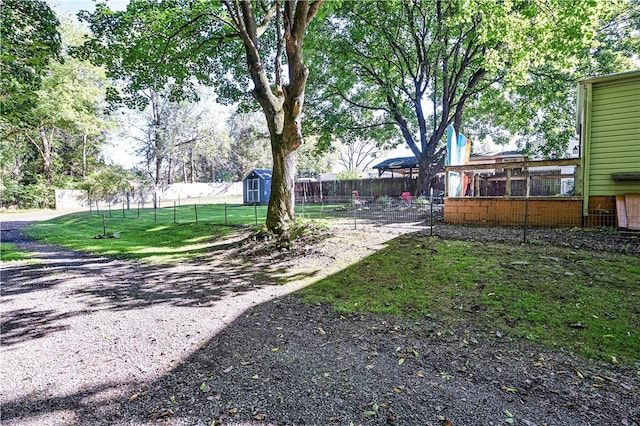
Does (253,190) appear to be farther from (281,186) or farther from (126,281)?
(126,281)

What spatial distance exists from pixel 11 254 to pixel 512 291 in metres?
11.1

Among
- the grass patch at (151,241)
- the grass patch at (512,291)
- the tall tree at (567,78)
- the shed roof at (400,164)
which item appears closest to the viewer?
the grass patch at (512,291)

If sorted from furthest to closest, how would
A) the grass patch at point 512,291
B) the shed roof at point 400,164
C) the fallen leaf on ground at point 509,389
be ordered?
the shed roof at point 400,164 < the grass patch at point 512,291 < the fallen leaf on ground at point 509,389

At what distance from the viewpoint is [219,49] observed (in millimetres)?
10484

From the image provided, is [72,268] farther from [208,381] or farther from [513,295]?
[513,295]

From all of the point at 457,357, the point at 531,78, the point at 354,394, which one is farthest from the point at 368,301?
the point at 531,78

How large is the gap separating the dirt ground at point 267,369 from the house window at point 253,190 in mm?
19460

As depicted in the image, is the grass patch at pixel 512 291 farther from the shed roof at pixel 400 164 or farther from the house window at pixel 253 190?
the house window at pixel 253 190

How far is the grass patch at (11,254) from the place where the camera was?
25.3ft

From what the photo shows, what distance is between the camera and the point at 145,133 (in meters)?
39.7

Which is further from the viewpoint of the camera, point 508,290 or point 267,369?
point 508,290

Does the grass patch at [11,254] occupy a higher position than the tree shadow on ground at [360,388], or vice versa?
the grass patch at [11,254]

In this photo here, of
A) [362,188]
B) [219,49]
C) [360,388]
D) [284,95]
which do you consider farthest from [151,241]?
[362,188]

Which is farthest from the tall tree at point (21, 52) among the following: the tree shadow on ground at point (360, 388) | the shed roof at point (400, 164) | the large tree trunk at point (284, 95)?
the shed roof at point (400, 164)
